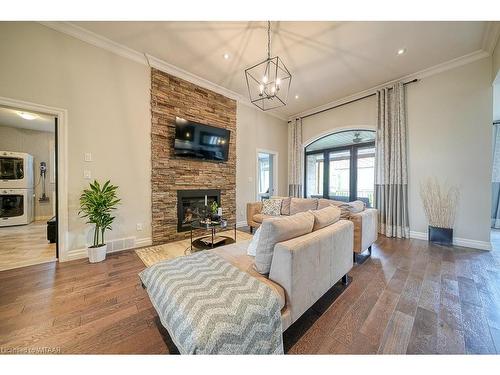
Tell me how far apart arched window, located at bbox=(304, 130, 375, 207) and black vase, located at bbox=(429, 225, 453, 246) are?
129 centimetres

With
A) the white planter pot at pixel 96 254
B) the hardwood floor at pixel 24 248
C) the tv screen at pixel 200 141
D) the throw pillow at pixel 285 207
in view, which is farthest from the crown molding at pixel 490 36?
the hardwood floor at pixel 24 248

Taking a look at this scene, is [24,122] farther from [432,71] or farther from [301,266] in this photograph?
[432,71]

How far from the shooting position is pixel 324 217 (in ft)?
6.01

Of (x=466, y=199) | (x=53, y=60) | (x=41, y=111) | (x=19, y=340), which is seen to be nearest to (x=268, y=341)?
(x=19, y=340)

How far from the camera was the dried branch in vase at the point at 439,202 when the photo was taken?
3.31 metres

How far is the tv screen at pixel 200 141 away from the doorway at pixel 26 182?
89.8 inches

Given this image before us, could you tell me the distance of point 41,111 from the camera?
242 cm

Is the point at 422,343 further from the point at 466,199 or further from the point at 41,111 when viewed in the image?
the point at 41,111

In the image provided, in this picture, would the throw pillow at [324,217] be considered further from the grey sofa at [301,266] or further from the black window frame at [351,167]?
the black window frame at [351,167]

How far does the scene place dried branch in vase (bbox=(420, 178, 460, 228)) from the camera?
130 inches

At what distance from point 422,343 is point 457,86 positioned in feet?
13.9

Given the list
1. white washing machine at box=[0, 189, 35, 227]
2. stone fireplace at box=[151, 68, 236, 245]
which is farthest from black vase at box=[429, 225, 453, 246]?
white washing machine at box=[0, 189, 35, 227]

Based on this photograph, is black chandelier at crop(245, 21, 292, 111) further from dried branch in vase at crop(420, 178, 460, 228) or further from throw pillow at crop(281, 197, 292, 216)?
dried branch in vase at crop(420, 178, 460, 228)

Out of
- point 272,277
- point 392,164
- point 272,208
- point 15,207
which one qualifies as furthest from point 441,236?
point 15,207
